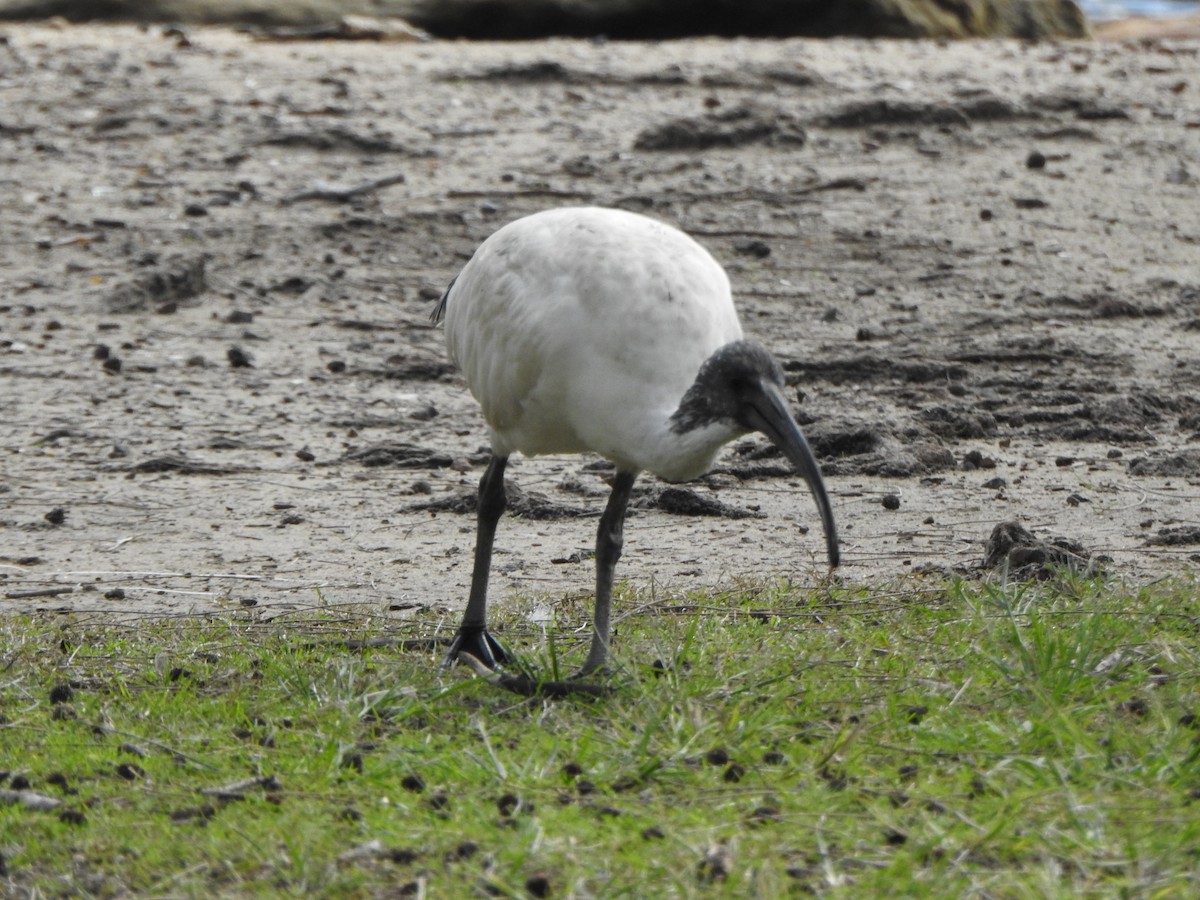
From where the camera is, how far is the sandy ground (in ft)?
20.7

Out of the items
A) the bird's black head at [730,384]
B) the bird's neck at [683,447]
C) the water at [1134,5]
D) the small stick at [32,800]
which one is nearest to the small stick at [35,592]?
the small stick at [32,800]

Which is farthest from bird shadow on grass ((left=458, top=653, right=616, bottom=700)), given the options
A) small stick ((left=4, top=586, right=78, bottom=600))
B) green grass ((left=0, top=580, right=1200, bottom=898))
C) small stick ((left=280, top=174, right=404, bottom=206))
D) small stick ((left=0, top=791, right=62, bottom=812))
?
small stick ((left=280, top=174, right=404, bottom=206))

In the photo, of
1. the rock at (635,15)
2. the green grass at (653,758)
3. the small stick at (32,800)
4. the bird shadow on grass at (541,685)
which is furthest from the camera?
the rock at (635,15)

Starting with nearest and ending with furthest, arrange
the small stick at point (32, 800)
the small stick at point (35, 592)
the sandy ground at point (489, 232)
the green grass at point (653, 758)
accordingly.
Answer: the green grass at point (653, 758) < the small stick at point (32, 800) < the small stick at point (35, 592) < the sandy ground at point (489, 232)

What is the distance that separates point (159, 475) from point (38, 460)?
54cm

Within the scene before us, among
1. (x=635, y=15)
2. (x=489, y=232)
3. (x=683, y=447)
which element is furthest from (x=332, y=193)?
(x=683, y=447)

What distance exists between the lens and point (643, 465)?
4.36 meters

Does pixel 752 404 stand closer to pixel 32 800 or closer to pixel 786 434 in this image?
pixel 786 434

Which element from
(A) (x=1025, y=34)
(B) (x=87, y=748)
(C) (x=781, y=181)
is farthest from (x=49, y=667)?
(A) (x=1025, y=34)

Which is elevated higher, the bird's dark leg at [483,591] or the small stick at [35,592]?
the bird's dark leg at [483,591]

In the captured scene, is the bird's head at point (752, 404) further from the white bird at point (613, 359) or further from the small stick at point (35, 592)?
the small stick at point (35, 592)

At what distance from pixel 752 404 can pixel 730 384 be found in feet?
0.23

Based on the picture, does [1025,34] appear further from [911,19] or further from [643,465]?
[643,465]

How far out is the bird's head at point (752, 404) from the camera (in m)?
4.10
